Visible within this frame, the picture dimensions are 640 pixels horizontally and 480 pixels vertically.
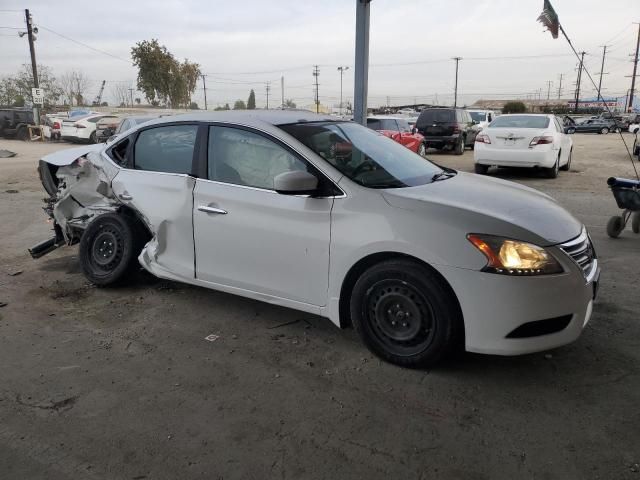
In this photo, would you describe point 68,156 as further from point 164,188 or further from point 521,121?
point 521,121

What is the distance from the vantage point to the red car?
15070 millimetres

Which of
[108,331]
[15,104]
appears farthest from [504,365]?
[15,104]

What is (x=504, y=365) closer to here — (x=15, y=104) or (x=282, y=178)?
(x=282, y=178)

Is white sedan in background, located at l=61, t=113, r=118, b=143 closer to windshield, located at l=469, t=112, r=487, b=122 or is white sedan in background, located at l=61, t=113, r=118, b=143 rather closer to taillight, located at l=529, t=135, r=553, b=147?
windshield, located at l=469, t=112, r=487, b=122

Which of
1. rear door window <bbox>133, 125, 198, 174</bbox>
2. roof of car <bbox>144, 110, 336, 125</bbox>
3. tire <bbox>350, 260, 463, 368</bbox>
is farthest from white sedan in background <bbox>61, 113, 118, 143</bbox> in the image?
tire <bbox>350, 260, 463, 368</bbox>

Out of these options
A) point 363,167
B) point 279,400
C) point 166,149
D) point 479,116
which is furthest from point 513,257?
point 479,116

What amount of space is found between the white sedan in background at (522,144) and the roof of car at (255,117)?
825 centimetres

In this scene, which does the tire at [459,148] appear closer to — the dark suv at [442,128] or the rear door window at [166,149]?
the dark suv at [442,128]

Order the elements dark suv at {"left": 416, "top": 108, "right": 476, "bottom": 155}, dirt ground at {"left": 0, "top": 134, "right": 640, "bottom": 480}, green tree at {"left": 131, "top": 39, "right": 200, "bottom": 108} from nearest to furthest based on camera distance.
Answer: dirt ground at {"left": 0, "top": 134, "right": 640, "bottom": 480} → dark suv at {"left": 416, "top": 108, "right": 476, "bottom": 155} → green tree at {"left": 131, "top": 39, "right": 200, "bottom": 108}

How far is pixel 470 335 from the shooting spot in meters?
3.01

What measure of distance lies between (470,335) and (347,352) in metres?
0.93

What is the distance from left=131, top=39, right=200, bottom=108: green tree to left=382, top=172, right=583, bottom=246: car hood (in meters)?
49.4

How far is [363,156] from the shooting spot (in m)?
3.86

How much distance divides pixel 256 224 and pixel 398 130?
43.4 ft
